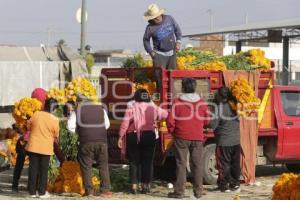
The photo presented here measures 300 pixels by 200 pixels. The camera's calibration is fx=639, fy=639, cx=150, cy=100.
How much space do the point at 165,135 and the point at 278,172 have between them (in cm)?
397

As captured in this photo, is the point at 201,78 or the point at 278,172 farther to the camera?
the point at 278,172

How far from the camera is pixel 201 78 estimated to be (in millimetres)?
11227

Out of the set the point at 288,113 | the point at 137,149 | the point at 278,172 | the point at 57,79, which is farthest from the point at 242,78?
the point at 57,79

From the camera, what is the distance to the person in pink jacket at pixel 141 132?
10500mm

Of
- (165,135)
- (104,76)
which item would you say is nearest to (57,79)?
(104,76)

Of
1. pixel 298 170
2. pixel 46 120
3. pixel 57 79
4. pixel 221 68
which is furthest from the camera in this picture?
pixel 57 79

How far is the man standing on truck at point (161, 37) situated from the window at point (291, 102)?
2.30 metres

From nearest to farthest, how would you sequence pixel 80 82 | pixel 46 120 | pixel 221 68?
pixel 46 120, pixel 80 82, pixel 221 68

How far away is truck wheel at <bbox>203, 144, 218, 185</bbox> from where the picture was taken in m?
11.5

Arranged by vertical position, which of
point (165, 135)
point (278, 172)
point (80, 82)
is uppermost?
point (80, 82)

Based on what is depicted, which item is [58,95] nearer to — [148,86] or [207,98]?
[148,86]

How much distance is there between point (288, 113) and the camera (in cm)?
1213

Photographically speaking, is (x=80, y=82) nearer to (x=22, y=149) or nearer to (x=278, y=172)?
(x=22, y=149)

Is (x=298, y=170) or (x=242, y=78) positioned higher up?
(x=242, y=78)
